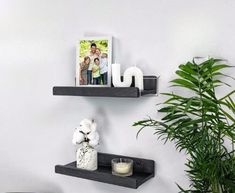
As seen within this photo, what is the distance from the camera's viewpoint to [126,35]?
145cm

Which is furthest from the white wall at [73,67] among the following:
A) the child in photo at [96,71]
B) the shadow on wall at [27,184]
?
the child in photo at [96,71]

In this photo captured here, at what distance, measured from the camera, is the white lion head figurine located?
1435mm

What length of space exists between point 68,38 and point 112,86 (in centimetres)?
40

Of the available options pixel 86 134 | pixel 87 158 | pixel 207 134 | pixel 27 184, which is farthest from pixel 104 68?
pixel 27 184

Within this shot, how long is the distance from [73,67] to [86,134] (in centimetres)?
38

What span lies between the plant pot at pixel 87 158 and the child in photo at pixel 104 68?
1.03ft

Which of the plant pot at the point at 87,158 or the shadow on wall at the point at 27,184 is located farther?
the shadow on wall at the point at 27,184

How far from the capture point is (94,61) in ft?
4.81

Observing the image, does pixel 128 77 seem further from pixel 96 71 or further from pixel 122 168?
pixel 122 168

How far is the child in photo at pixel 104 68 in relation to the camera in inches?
56.6

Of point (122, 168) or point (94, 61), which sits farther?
point (94, 61)

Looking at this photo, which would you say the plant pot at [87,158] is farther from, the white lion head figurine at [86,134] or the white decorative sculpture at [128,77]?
the white decorative sculpture at [128,77]

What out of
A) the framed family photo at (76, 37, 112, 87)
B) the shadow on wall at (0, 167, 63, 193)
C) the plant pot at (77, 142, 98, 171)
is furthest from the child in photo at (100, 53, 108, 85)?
the shadow on wall at (0, 167, 63, 193)

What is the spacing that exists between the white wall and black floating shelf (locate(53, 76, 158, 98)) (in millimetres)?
45
